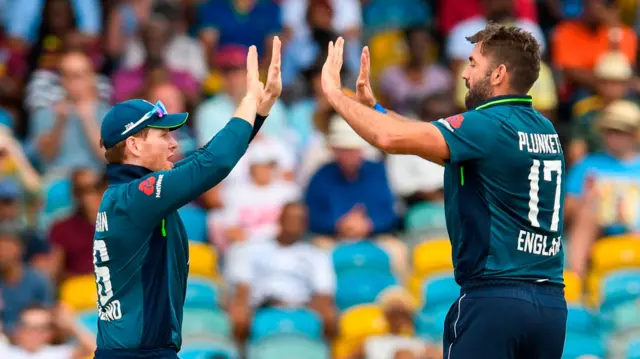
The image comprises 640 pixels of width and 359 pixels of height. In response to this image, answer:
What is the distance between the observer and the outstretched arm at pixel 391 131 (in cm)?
577

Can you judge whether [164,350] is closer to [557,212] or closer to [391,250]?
[557,212]

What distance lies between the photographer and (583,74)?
14086mm

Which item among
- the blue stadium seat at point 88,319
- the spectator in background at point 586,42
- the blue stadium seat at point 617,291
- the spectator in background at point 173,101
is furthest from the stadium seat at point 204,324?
the spectator in background at point 586,42

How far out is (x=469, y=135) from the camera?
5820 mm

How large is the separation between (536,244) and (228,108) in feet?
22.8

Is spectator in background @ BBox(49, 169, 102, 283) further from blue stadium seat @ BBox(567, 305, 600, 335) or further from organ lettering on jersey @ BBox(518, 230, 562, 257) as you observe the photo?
organ lettering on jersey @ BBox(518, 230, 562, 257)

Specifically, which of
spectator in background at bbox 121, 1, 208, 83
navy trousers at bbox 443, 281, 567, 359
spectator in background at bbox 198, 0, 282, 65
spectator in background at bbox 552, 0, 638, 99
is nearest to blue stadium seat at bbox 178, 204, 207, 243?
spectator in background at bbox 121, 1, 208, 83

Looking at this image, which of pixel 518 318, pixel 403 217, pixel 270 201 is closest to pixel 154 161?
pixel 518 318

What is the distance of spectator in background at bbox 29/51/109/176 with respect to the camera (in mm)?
11703

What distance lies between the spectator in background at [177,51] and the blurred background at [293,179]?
0.08 feet

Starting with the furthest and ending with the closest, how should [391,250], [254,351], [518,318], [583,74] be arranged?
[583,74], [391,250], [254,351], [518,318]

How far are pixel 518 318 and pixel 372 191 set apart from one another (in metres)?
6.10

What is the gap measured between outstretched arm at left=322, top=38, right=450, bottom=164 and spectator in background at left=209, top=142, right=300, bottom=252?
5170 mm

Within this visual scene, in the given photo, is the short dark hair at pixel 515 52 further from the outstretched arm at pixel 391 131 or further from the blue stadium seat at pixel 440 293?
the blue stadium seat at pixel 440 293
